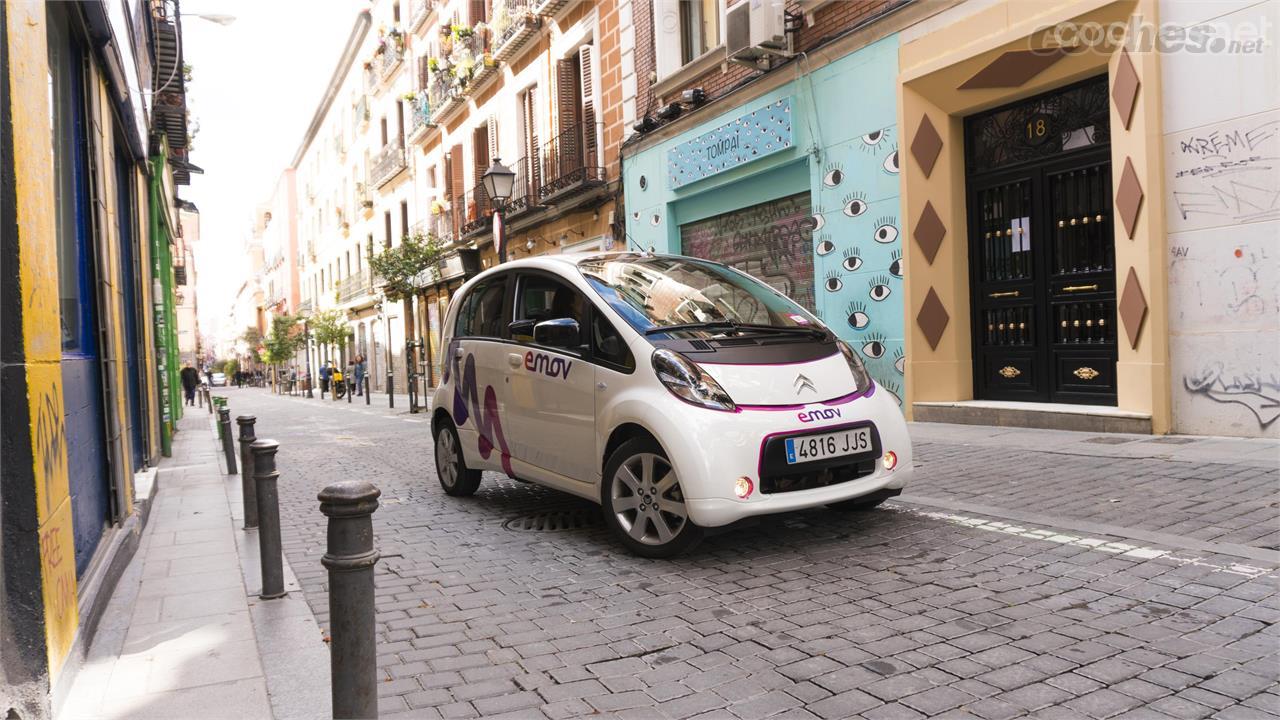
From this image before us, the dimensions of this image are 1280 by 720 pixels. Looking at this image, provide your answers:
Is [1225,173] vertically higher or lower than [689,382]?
higher

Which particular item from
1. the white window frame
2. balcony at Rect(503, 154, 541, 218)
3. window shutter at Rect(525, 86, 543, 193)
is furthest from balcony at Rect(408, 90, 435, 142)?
the white window frame

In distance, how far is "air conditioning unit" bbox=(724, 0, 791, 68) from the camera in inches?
455

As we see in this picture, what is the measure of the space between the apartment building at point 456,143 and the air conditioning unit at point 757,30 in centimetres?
445

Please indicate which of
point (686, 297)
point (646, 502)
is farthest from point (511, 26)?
point (646, 502)

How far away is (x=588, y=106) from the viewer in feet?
59.5

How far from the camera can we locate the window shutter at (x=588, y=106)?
17.8 meters

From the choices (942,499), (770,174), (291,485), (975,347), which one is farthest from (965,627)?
(770,174)

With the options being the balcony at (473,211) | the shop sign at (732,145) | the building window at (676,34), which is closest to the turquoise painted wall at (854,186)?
the shop sign at (732,145)

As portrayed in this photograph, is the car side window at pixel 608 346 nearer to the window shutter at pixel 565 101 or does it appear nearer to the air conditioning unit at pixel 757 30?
the air conditioning unit at pixel 757 30

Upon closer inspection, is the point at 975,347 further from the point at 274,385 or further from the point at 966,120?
the point at 274,385

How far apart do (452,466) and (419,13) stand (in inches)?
1028

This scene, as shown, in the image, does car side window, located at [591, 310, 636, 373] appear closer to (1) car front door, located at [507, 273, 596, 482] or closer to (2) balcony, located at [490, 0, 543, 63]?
(1) car front door, located at [507, 273, 596, 482]

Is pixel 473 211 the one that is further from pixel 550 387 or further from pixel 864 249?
pixel 550 387

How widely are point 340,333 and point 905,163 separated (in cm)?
3041
